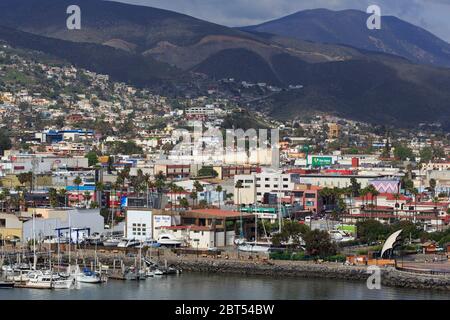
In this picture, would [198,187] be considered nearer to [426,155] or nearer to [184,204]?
[184,204]

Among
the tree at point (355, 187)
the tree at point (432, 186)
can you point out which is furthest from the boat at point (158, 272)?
the tree at point (432, 186)

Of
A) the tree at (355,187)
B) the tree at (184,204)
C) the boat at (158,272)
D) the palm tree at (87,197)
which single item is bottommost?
the boat at (158,272)

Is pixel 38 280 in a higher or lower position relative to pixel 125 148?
lower

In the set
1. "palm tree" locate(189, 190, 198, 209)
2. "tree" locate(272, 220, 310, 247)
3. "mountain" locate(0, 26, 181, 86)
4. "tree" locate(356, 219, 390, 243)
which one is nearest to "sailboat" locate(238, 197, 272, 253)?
"tree" locate(272, 220, 310, 247)

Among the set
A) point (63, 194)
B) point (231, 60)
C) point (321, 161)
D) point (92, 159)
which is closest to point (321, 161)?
point (321, 161)

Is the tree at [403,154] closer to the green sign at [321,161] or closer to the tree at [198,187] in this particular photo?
the green sign at [321,161]

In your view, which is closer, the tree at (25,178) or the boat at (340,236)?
the boat at (340,236)
